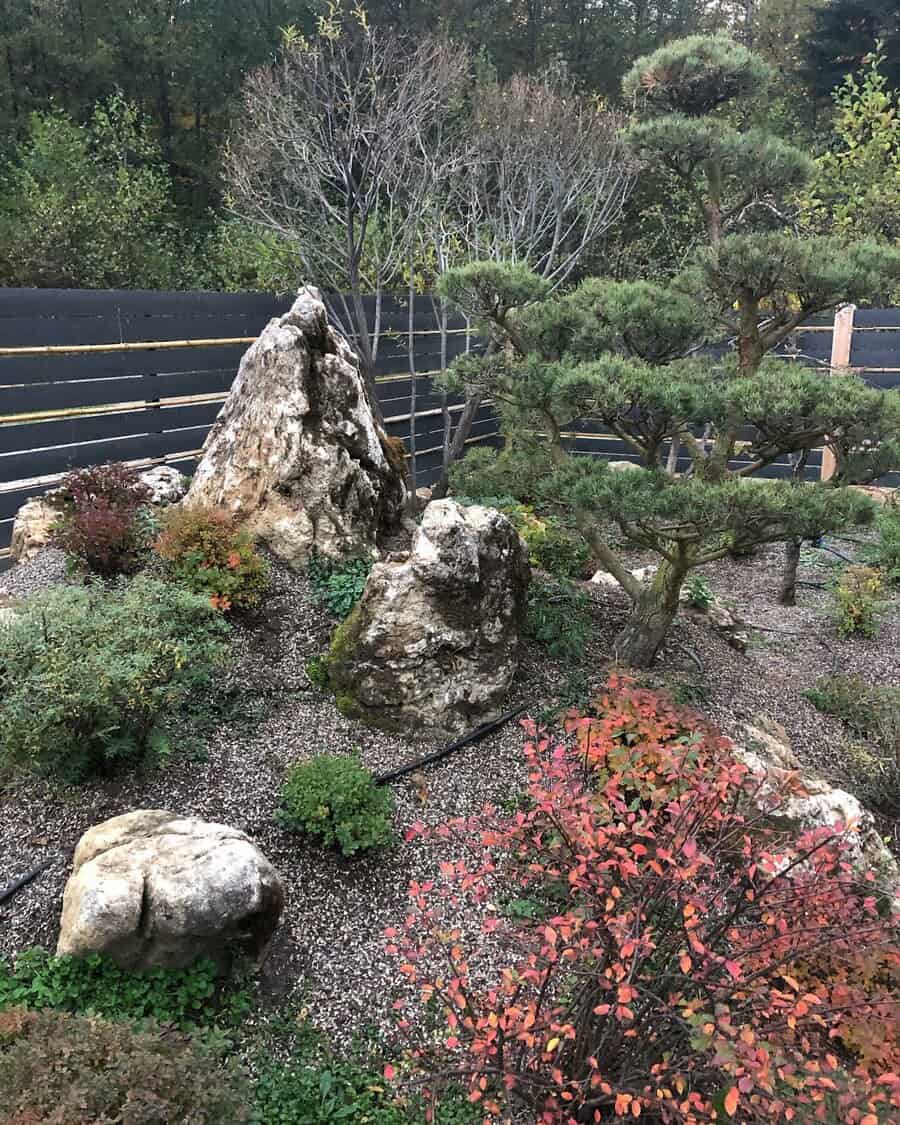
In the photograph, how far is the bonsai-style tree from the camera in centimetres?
397

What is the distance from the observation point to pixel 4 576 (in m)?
5.42

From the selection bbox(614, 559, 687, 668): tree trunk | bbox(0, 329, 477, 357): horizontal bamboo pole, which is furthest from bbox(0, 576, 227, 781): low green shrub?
bbox(0, 329, 477, 357): horizontal bamboo pole

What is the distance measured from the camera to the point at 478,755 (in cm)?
434

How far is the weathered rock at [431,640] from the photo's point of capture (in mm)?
4398

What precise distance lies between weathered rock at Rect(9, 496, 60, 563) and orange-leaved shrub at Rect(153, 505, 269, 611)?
1227 millimetres

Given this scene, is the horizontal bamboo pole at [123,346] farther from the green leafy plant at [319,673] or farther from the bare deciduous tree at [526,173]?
the green leafy plant at [319,673]

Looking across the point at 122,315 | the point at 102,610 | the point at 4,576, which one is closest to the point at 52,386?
the point at 122,315

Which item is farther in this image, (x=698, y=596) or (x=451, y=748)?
(x=698, y=596)

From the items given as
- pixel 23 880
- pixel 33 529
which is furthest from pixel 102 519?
pixel 23 880

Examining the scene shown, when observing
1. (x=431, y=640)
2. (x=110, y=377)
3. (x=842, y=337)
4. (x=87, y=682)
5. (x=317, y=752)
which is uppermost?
(x=842, y=337)

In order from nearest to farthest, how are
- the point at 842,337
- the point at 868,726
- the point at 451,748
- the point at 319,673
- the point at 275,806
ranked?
the point at 275,806, the point at 451,748, the point at 319,673, the point at 868,726, the point at 842,337

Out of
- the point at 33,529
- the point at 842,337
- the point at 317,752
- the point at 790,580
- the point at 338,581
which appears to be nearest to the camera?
the point at 317,752

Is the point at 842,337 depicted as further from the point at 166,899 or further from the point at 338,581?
the point at 166,899

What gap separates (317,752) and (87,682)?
1249 millimetres
